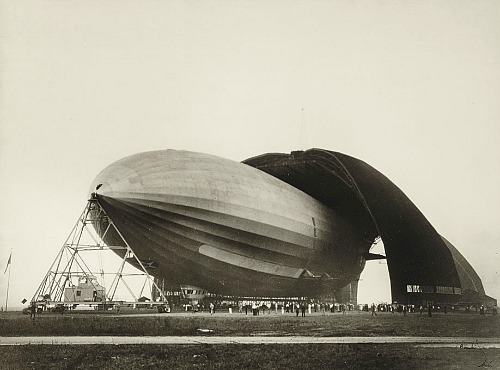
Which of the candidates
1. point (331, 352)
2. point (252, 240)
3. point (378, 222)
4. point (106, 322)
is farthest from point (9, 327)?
point (378, 222)

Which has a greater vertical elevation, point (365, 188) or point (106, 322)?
point (365, 188)

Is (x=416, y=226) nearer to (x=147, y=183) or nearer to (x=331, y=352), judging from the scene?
(x=147, y=183)

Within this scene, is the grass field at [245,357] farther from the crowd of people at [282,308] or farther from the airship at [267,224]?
the crowd of people at [282,308]

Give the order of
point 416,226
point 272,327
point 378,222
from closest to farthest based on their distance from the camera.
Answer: point 272,327
point 378,222
point 416,226

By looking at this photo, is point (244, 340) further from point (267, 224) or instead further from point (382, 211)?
point (382, 211)

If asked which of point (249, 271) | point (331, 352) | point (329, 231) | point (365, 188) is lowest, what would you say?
point (331, 352)

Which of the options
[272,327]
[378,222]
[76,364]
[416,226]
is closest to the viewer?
[76,364]

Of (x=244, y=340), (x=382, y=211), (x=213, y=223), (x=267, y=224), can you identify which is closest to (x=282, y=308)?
(x=267, y=224)
